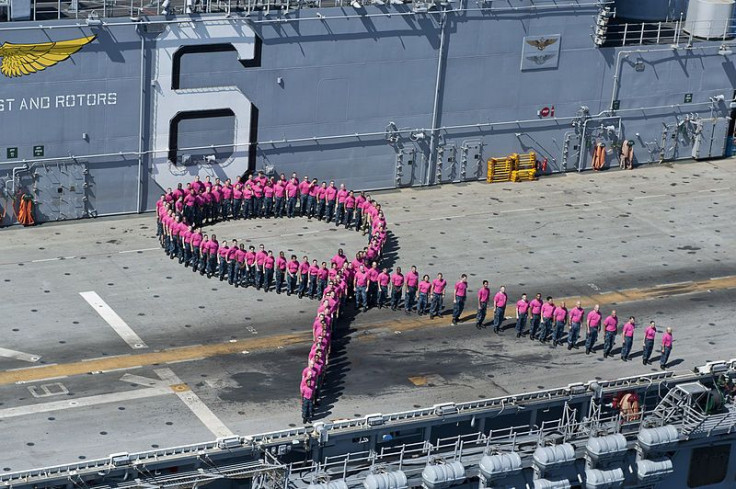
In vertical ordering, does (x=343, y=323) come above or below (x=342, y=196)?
below

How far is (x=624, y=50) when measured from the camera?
56250 millimetres

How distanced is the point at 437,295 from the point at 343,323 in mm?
2768

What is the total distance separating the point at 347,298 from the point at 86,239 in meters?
8.83

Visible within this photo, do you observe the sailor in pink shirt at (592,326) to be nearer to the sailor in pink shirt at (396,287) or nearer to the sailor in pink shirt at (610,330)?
the sailor in pink shirt at (610,330)

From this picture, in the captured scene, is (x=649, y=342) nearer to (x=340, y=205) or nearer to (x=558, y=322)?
(x=558, y=322)

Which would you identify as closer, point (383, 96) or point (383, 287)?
point (383, 287)

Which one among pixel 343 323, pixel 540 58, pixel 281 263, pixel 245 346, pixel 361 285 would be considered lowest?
pixel 245 346

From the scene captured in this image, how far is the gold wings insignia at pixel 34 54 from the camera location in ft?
152

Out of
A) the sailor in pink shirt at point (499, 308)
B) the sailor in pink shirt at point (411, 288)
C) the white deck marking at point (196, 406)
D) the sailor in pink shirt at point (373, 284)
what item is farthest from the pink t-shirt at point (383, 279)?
the white deck marking at point (196, 406)

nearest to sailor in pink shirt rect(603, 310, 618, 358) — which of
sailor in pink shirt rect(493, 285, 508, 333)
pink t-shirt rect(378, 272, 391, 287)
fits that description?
sailor in pink shirt rect(493, 285, 508, 333)

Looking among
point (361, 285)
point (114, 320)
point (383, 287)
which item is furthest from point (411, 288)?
point (114, 320)

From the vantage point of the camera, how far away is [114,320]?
4234cm

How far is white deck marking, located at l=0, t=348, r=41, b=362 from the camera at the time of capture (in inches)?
1559

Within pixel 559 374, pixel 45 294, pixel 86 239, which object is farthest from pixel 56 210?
pixel 559 374
